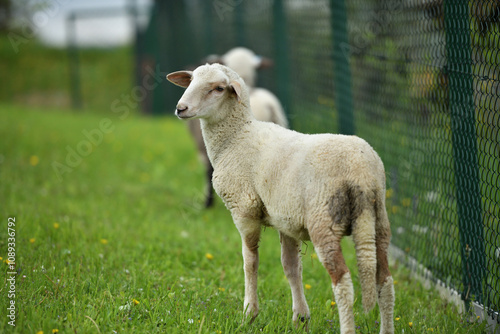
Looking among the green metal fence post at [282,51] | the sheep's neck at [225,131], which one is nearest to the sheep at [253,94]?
the green metal fence post at [282,51]

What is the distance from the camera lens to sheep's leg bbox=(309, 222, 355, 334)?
2744 millimetres

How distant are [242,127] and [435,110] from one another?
1.55 meters

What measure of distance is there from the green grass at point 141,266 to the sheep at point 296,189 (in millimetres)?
445

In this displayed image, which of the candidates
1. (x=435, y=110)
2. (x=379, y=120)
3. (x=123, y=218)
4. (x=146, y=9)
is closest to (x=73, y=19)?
(x=146, y=9)

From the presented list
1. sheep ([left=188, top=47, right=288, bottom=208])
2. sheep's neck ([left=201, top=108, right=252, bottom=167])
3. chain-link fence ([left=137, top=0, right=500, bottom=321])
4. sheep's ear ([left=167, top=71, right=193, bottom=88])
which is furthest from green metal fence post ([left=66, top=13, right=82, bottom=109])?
sheep's neck ([left=201, top=108, right=252, bottom=167])

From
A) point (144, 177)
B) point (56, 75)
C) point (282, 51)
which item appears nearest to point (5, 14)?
point (56, 75)

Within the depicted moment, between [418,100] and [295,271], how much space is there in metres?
1.88

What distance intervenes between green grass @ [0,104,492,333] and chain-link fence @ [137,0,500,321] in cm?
45

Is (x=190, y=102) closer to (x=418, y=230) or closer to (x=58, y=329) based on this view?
(x=58, y=329)

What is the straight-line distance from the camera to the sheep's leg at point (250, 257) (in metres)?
3.29

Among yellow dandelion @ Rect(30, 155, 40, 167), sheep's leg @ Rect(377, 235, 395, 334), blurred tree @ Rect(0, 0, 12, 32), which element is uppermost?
sheep's leg @ Rect(377, 235, 395, 334)

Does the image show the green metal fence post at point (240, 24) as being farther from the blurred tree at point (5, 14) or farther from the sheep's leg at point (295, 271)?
the blurred tree at point (5, 14)

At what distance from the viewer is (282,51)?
769cm

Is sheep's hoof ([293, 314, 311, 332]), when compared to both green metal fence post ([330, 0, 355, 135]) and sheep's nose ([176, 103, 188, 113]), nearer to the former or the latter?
sheep's nose ([176, 103, 188, 113])
